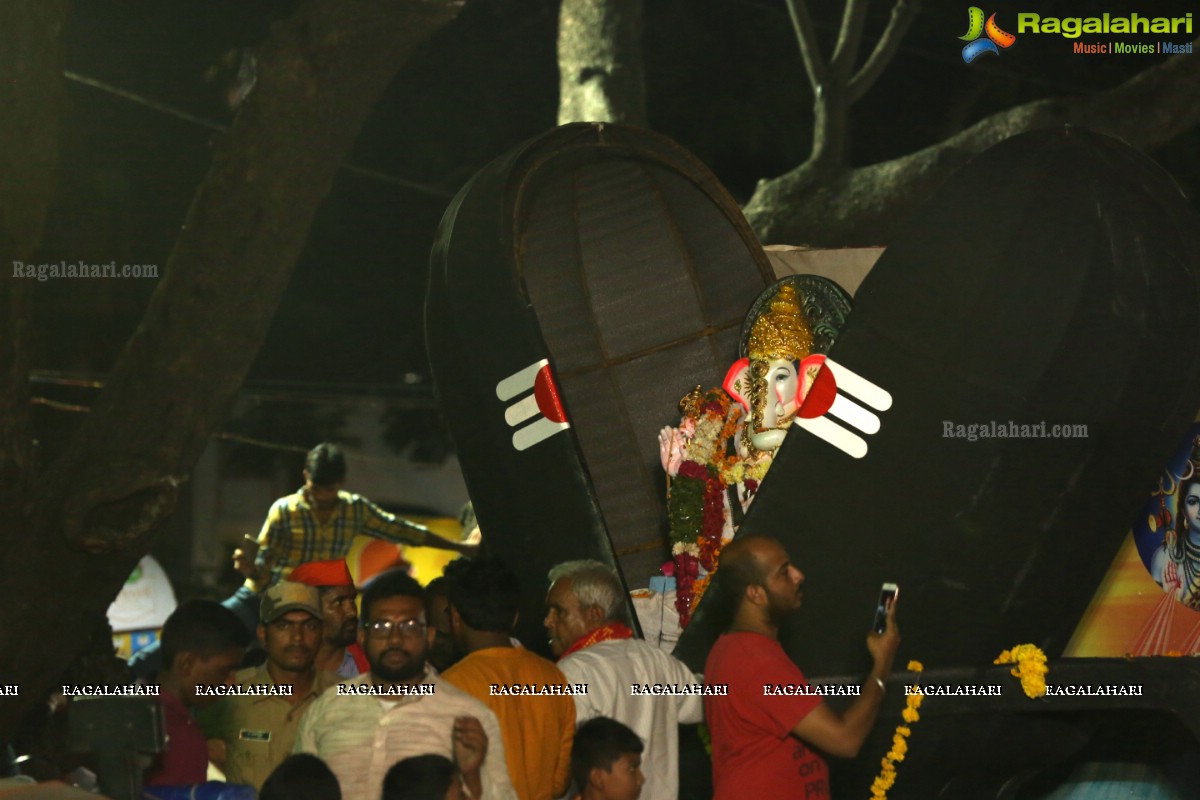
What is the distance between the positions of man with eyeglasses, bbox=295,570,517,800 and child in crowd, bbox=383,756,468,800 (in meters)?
0.20

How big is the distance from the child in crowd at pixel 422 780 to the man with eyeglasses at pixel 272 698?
1162mm

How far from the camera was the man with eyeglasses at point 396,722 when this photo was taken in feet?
12.6

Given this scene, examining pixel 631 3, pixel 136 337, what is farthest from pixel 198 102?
pixel 136 337

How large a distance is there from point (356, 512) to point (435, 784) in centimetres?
458

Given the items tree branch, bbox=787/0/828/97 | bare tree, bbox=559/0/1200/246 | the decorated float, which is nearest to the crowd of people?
the decorated float

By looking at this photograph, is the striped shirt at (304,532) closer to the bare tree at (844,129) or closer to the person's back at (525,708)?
the bare tree at (844,129)

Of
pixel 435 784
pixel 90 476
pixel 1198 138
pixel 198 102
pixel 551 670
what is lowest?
pixel 435 784

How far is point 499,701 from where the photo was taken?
4.11 m

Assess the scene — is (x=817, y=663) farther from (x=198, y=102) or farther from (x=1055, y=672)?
(x=198, y=102)

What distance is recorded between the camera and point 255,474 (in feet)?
41.9

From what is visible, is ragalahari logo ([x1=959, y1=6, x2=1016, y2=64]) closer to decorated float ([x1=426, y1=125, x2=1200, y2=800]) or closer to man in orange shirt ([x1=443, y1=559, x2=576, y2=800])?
decorated float ([x1=426, y1=125, x2=1200, y2=800])

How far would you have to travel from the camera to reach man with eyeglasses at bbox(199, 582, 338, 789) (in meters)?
4.65

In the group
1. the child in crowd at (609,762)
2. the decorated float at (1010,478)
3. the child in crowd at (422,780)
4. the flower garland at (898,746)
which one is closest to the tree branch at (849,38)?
the decorated float at (1010,478)

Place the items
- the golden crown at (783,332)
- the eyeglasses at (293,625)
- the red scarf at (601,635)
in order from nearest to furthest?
the red scarf at (601,635) → the eyeglasses at (293,625) → the golden crown at (783,332)
